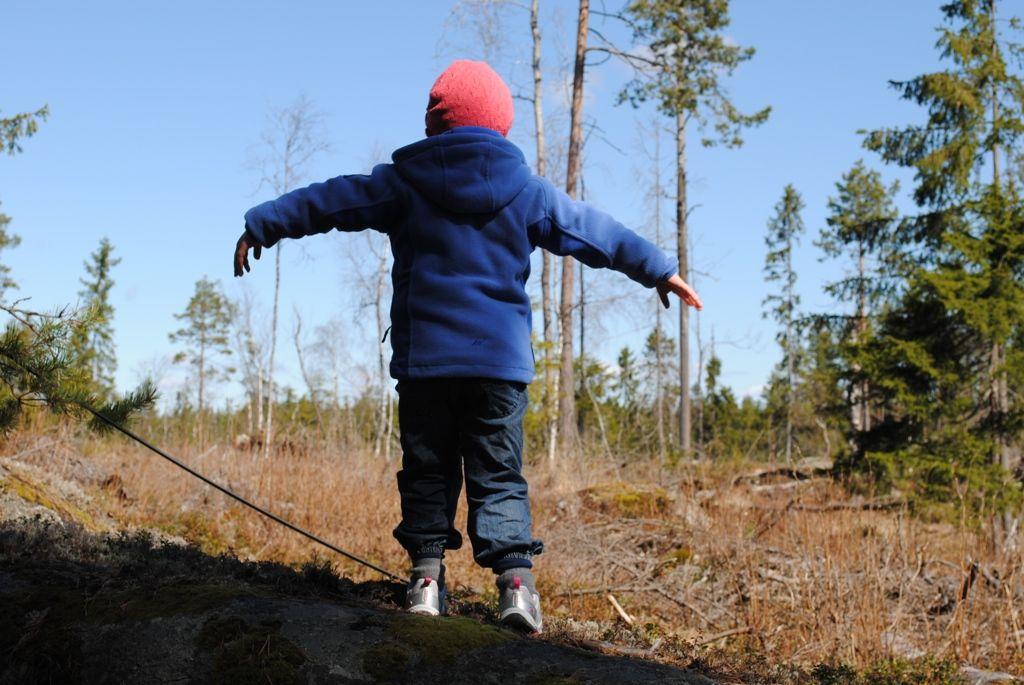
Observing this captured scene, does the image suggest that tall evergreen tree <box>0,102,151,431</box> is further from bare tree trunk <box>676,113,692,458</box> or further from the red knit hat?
bare tree trunk <box>676,113,692,458</box>

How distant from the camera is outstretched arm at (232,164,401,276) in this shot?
2945mm

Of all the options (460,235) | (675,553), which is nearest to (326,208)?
(460,235)

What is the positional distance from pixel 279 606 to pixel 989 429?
13.3 meters

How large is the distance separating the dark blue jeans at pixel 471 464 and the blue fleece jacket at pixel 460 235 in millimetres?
86

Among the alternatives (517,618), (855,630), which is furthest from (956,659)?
(517,618)

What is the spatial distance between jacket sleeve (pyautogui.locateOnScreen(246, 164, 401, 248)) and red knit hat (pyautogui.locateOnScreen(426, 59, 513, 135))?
0.30 metres

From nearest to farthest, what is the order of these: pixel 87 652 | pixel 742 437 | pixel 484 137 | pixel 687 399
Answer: pixel 87 652, pixel 484 137, pixel 687 399, pixel 742 437

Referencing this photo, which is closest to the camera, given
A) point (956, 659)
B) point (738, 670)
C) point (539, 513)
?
point (738, 670)

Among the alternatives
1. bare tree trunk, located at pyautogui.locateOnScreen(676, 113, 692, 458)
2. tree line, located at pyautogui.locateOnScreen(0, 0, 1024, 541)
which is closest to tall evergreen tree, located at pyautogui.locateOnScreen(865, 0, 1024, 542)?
tree line, located at pyautogui.locateOnScreen(0, 0, 1024, 541)

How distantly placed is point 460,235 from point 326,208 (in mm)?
481

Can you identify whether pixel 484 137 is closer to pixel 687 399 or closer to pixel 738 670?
pixel 738 670

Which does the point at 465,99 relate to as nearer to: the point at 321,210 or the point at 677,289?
the point at 321,210

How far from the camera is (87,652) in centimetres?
215

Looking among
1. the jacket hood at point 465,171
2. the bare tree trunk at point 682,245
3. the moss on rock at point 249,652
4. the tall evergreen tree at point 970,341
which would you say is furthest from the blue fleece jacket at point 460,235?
the bare tree trunk at point 682,245
